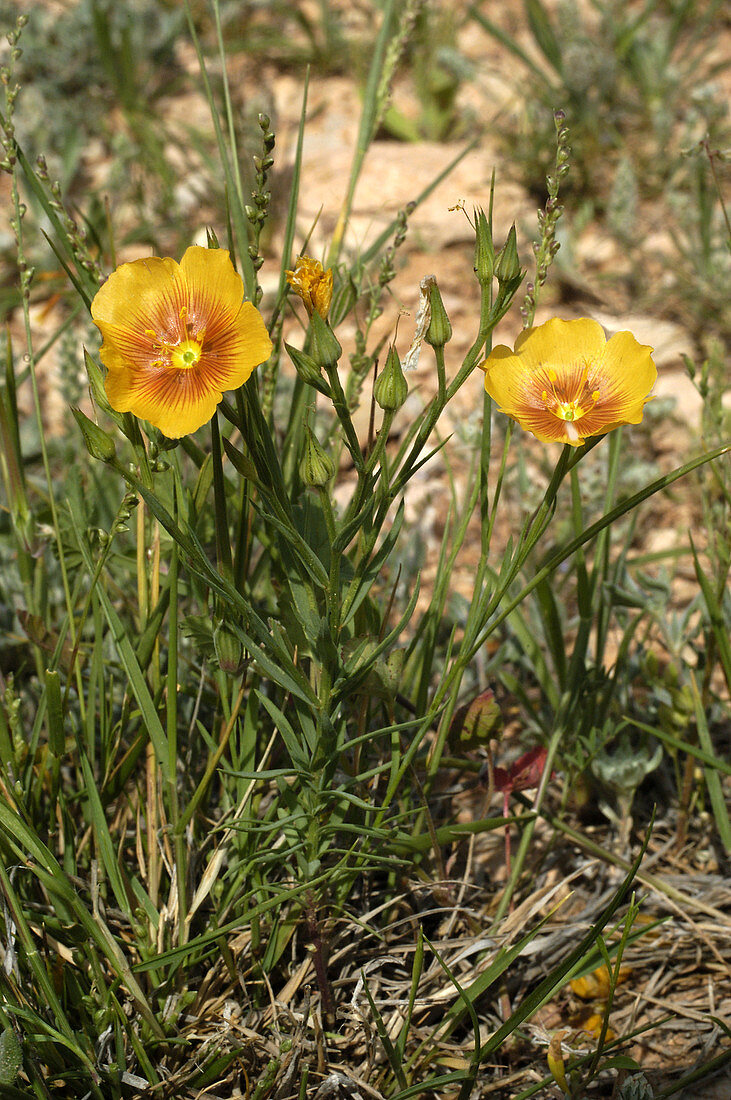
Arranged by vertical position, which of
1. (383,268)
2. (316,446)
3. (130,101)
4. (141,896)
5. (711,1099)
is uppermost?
(130,101)

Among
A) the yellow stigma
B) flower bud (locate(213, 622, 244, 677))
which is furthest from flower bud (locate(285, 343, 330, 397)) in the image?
flower bud (locate(213, 622, 244, 677))

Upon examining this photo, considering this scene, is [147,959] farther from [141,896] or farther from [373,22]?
[373,22]

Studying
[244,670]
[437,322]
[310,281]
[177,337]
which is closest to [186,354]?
[177,337]

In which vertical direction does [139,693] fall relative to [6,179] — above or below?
below

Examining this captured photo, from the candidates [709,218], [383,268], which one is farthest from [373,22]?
[383,268]

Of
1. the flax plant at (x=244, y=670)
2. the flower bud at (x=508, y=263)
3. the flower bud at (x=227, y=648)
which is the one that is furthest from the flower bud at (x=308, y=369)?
the flower bud at (x=227, y=648)

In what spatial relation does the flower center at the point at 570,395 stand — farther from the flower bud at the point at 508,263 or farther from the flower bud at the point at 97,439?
the flower bud at the point at 97,439

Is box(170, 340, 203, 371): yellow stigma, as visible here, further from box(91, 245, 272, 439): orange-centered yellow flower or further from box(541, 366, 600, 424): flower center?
box(541, 366, 600, 424): flower center

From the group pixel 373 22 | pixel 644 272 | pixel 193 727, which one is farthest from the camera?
pixel 373 22
